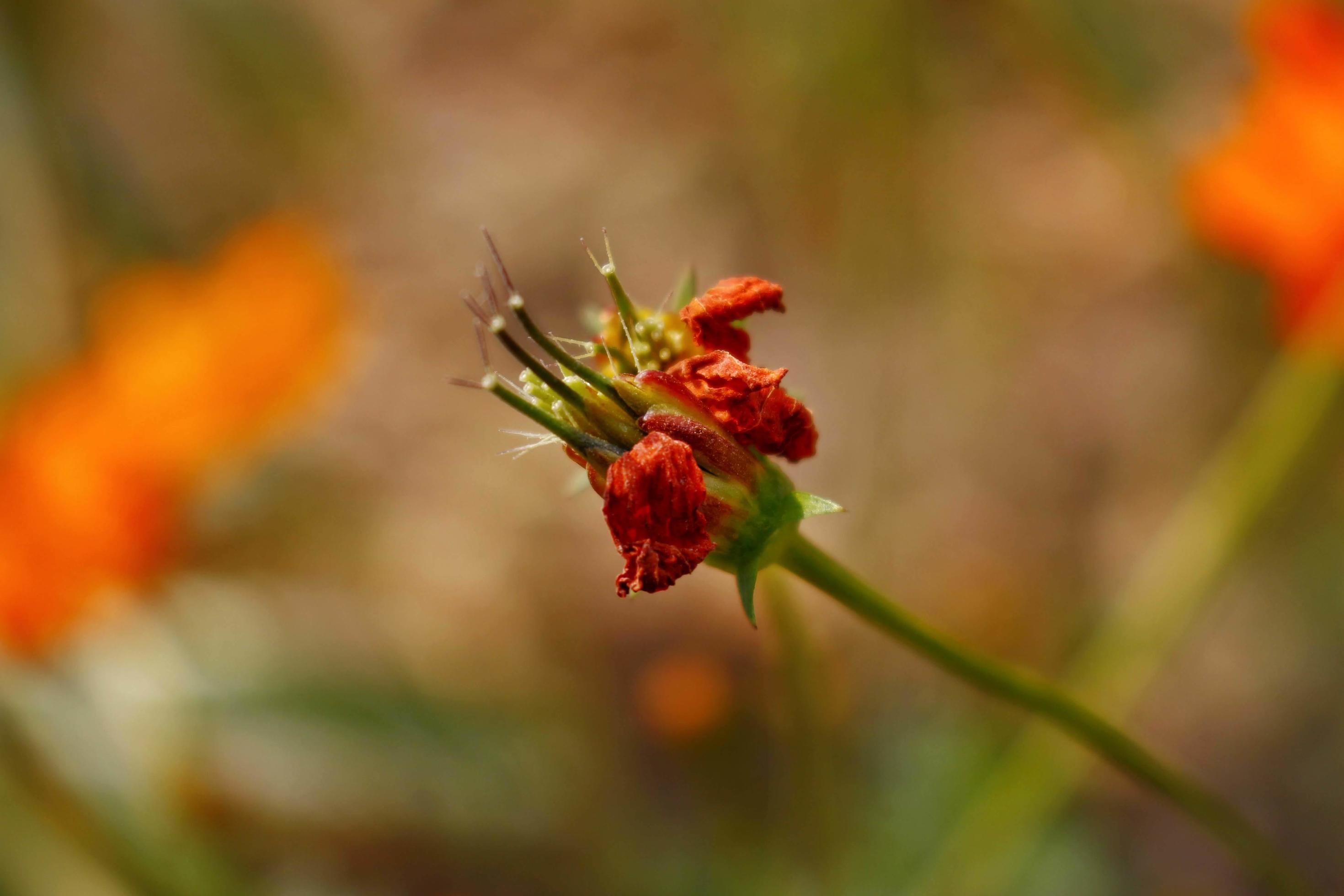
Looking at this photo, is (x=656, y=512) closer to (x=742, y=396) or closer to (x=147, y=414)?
(x=742, y=396)

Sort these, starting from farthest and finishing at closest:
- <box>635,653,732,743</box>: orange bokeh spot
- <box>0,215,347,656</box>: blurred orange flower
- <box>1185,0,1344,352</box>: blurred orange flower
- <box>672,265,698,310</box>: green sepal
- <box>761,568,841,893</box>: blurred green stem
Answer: <box>635,653,732,743</box>: orange bokeh spot → <box>0,215,347,656</box>: blurred orange flower → <box>1185,0,1344,352</box>: blurred orange flower → <box>761,568,841,893</box>: blurred green stem → <box>672,265,698,310</box>: green sepal

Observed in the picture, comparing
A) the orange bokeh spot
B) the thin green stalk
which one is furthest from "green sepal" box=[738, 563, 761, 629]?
the orange bokeh spot

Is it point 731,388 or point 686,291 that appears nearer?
point 731,388

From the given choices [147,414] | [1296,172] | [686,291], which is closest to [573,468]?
[147,414]

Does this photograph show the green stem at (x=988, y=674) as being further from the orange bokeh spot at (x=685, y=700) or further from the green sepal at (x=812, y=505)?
the orange bokeh spot at (x=685, y=700)

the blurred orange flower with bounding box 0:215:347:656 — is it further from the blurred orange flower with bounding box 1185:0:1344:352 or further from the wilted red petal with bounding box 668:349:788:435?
the blurred orange flower with bounding box 1185:0:1344:352
